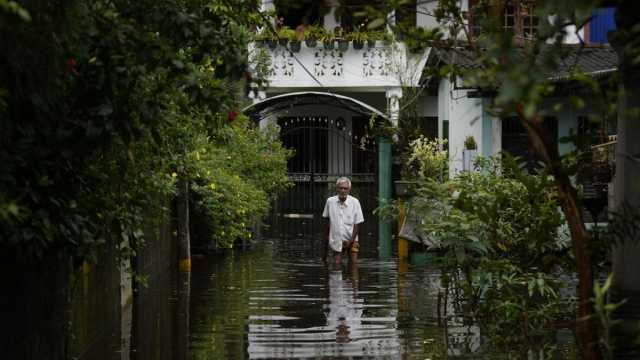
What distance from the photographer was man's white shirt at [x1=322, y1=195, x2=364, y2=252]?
2091cm

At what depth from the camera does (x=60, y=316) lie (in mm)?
10289

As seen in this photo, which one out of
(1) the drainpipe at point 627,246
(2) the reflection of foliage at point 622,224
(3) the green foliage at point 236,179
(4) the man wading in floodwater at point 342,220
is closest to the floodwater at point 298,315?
(4) the man wading in floodwater at point 342,220

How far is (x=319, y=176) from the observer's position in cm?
3512

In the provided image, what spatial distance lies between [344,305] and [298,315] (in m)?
1.17

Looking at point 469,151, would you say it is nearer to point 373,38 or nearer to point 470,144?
point 470,144

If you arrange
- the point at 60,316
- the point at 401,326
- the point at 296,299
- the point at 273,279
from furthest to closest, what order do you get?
the point at 273,279
the point at 296,299
the point at 401,326
the point at 60,316

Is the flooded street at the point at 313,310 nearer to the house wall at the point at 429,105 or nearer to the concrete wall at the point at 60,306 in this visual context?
the concrete wall at the point at 60,306

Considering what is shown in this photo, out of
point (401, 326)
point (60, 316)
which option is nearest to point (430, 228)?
point (401, 326)

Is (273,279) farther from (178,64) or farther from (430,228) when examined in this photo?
(178,64)

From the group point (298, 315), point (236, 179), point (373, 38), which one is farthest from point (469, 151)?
point (298, 315)

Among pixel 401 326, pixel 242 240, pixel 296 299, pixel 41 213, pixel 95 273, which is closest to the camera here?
pixel 41 213

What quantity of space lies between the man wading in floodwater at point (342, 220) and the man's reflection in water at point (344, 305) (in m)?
0.28

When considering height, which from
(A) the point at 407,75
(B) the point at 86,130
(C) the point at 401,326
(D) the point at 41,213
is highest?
(A) the point at 407,75

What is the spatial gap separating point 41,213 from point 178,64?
1213 mm
